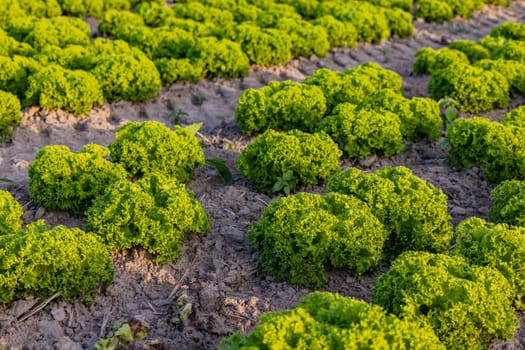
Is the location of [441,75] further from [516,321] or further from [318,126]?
[516,321]

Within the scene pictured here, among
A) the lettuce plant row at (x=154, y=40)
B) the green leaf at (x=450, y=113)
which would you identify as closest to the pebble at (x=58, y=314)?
the lettuce plant row at (x=154, y=40)

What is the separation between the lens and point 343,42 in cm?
1412

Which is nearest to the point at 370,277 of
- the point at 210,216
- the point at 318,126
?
the point at 210,216

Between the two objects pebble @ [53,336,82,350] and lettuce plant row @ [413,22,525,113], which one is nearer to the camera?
pebble @ [53,336,82,350]

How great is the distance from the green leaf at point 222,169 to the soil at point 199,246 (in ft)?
0.32

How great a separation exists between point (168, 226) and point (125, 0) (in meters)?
10.4

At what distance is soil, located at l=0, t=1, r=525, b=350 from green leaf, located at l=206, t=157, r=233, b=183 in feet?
0.32

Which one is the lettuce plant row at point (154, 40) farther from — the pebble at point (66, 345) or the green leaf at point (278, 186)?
the pebble at point (66, 345)

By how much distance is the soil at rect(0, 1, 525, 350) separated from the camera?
5.72m

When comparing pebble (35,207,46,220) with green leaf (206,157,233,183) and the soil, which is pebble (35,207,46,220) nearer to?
the soil

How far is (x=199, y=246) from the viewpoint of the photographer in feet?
23.0

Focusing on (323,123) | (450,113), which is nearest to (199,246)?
(323,123)

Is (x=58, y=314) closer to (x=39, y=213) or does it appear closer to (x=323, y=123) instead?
(x=39, y=213)

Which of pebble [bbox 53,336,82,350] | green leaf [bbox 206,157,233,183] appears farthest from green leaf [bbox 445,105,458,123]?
pebble [bbox 53,336,82,350]
